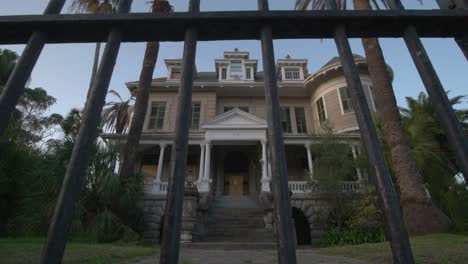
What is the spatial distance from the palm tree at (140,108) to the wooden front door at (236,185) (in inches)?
329

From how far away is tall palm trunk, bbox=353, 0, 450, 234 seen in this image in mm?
8039

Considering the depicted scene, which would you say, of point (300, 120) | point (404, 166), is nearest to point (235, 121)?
point (300, 120)

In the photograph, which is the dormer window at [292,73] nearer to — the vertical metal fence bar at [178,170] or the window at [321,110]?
the window at [321,110]

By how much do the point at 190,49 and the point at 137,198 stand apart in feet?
32.2

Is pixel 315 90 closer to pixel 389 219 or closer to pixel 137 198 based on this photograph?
pixel 137 198

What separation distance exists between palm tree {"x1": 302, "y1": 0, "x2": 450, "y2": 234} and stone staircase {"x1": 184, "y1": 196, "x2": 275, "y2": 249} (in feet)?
15.1

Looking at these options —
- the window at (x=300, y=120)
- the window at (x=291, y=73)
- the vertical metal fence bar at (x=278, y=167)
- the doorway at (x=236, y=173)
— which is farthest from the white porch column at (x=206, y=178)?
the vertical metal fence bar at (x=278, y=167)

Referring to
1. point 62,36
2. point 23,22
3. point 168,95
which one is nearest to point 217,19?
point 62,36

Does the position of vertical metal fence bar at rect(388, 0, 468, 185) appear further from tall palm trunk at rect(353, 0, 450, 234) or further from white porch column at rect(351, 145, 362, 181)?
white porch column at rect(351, 145, 362, 181)

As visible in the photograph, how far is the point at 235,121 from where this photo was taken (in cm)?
1745

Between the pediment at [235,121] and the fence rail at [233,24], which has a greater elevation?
the pediment at [235,121]

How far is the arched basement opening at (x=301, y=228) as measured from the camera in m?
14.7

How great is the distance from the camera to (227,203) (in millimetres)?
15055

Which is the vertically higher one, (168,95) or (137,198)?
(168,95)
